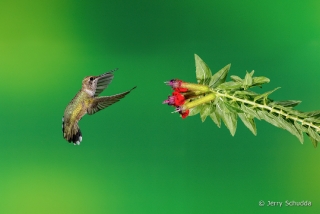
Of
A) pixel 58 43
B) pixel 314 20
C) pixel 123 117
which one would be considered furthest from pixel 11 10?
pixel 314 20

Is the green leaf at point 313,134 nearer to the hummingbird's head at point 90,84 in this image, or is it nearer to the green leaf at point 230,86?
the green leaf at point 230,86

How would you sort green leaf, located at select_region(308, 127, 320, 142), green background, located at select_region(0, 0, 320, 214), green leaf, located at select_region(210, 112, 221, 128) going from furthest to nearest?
green background, located at select_region(0, 0, 320, 214) → green leaf, located at select_region(210, 112, 221, 128) → green leaf, located at select_region(308, 127, 320, 142)

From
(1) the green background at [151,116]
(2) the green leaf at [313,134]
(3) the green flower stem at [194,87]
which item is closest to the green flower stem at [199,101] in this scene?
(3) the green flower stem at [194,87]

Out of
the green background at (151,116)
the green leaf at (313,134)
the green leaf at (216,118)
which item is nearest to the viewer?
the green leaf at (313,134)

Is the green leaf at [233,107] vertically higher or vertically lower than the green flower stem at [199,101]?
lower

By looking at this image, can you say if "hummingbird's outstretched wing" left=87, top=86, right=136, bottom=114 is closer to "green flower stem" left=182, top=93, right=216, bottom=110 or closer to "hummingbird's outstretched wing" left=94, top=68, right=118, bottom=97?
"hummingbird's outstretched wing" left=94, top=68, right=118, bottom=97

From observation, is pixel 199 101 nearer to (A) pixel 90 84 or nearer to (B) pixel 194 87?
(B) pixel 194 87

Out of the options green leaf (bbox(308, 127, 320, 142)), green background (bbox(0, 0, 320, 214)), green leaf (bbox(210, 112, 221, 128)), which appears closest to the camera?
green leaf (bbox(308, 127, 320, 142))

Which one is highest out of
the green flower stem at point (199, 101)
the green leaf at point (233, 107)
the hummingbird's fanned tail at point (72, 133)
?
the green flower stem at point (199, 101)

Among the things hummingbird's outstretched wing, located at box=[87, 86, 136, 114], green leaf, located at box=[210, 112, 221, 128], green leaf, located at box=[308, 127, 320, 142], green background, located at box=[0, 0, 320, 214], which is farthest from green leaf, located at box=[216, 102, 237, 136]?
hummingbird's outstretched wing, located at box=[87, 86, 136, 114]

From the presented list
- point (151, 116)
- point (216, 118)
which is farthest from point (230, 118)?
point (151, 116)
